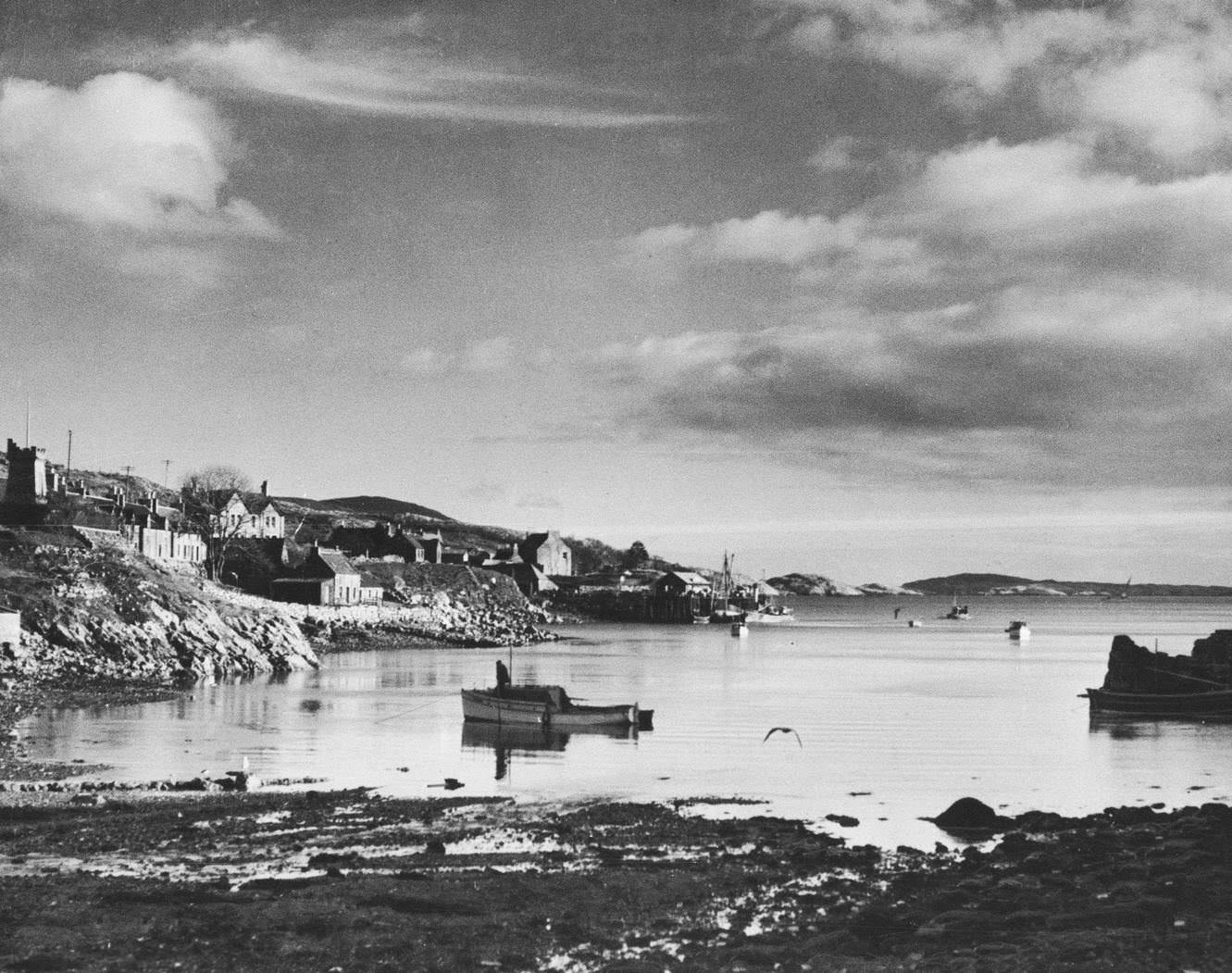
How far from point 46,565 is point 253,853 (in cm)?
5518

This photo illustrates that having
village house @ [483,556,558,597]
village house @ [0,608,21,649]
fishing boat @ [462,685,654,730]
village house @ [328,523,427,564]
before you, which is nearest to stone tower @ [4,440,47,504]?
village house @ [0,608,21,649]

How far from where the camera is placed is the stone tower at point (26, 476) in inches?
3819

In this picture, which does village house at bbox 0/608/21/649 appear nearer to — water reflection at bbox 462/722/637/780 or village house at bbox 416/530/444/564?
water reflection at bbox 462/722/637/780

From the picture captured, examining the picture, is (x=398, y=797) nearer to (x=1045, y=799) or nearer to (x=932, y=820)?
(x=932, y=820)

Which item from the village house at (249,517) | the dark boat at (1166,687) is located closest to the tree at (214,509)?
the village house at (249,517)

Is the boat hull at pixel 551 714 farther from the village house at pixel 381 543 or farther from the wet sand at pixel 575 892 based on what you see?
the village house at pixel 381 543

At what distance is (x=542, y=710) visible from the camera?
47125 mm

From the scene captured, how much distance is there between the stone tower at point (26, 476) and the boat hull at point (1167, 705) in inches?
3016

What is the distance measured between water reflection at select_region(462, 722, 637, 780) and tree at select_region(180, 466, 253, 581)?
2621 inches

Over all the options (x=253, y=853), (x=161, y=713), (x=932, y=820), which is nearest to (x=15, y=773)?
(x=253, y=853)

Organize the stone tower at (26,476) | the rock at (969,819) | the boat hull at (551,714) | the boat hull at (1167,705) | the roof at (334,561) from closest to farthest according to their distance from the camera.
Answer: the rock at (969,819), the boat hull at (551,714), the boat hull at (1167,705), the stone tower at (26,476), the roof at (334,561)

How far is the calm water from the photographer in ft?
112

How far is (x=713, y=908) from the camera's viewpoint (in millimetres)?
20016

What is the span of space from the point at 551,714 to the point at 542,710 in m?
0.36
